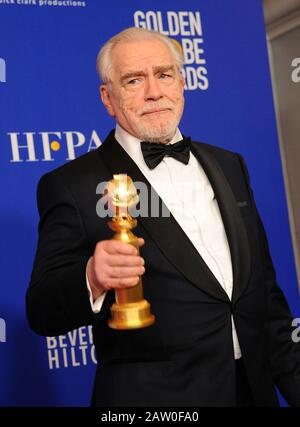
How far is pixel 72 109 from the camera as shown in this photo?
2.65 metres

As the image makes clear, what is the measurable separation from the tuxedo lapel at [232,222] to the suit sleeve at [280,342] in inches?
6.1

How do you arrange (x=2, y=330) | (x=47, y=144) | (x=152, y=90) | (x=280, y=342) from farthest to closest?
(x=47, y=144)
(x=2, y=330)
(x=280, y=342)
(x=152, y=90)

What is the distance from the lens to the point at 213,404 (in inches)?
64.6

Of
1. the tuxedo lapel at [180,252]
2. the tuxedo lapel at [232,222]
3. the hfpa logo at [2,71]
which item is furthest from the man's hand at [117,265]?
the hfpa logo at [2,71]

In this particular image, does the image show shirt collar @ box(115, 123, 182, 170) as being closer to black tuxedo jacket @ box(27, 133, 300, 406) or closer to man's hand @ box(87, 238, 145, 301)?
black tuxedo jacket @ box(27, 133, 300, 406)

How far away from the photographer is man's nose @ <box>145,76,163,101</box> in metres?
1.69

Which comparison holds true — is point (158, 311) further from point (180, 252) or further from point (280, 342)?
point (280, 342)

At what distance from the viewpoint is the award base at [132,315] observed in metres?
1.33

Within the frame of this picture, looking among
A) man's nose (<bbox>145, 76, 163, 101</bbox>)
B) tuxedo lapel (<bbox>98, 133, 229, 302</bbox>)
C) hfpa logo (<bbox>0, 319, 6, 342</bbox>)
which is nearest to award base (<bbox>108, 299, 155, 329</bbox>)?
tuxedo lapel (<bbox>98, 133, 229, 302</bbox>)

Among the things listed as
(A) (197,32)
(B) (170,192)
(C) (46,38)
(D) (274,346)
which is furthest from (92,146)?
(D) (274,346)

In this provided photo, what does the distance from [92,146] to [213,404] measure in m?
1.34

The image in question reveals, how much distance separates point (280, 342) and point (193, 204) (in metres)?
0.49

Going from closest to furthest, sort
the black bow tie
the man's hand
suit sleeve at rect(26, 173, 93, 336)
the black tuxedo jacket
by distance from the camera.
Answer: the man's hand, suit sleeve at rect(26, 173, 93, 336), the black tuxedo jacket, the black bow tie

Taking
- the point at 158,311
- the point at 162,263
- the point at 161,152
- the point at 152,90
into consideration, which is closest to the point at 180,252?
the point at 162,263
